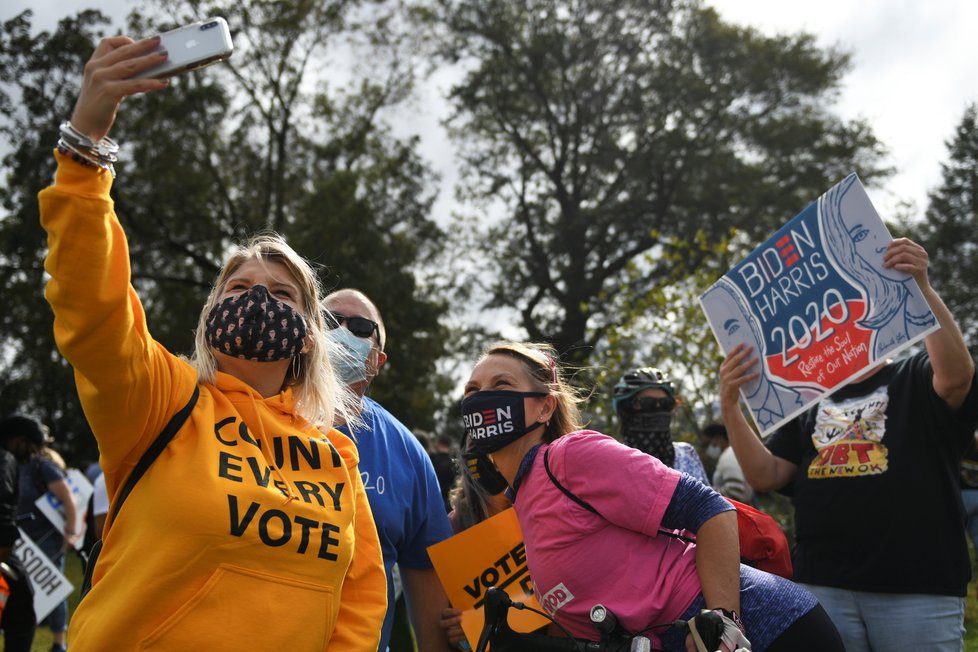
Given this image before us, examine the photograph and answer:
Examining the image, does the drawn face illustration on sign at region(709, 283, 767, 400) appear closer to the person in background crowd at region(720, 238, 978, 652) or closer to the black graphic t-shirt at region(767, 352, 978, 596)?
the person in background crowd at region(720, 238, 978, 652)

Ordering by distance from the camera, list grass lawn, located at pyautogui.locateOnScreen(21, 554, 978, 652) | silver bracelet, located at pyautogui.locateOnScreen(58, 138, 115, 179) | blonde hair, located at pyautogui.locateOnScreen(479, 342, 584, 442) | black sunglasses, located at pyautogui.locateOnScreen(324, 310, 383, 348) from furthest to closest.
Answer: grass lawn, located at pyautogui.locateOnScreen(21, 554, 978, 652)
black sunglasses, located at pyautogui.locateOnScreen(324, 310, 383, 348)
blonde hair, located at pyautogui.locateOnScreen(479, 342, 584, 442)
silver bracelet, located at pyautogui.locateOnScreen(58, 138, 115, 179)

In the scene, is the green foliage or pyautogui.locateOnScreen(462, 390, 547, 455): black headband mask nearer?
pyautogui.locateOnScreen(462, 390, 547, 455): black headband mask

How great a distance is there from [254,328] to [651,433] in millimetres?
2653

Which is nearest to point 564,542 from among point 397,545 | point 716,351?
point 397,545

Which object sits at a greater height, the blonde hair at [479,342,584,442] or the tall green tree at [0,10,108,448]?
the tall green tree at [0,10,108,448]

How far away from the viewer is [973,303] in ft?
118

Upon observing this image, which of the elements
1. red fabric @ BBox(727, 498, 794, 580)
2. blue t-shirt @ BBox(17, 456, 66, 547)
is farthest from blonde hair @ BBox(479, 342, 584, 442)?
blue t-shirt @ BBox(17, 456, 66, 547)

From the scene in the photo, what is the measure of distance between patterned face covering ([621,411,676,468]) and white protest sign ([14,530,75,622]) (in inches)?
230

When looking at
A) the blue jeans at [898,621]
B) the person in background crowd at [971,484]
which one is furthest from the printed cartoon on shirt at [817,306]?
the person in background crowd at [971,484]

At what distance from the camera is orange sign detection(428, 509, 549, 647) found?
3250 mm

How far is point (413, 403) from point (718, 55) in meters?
13.4

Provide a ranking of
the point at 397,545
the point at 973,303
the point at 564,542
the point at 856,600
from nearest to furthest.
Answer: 1. the point at 564,542
2. the point at 397,545
3. the point at 856,600
4. the point at 973,303

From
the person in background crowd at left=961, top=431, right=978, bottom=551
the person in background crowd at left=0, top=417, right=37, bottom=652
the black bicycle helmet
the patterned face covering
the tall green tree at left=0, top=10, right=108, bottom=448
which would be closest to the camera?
the patterned face covering

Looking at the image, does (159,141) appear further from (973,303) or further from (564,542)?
(973,303)
